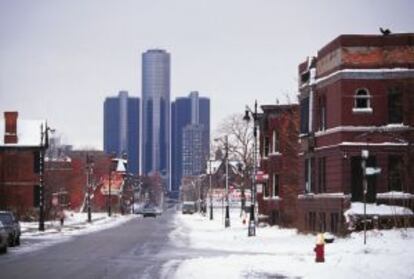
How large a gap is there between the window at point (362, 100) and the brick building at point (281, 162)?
2001 cm

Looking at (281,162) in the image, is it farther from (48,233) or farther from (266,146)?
(48,233)

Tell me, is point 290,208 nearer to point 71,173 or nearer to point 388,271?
point 388,271

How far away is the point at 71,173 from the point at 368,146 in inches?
3995

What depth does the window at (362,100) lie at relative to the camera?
1770 inches

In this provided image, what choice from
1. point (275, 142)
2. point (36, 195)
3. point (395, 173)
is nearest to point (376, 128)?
point (395, 173)

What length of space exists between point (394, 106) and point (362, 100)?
1.64 metres

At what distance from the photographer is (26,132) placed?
102 m

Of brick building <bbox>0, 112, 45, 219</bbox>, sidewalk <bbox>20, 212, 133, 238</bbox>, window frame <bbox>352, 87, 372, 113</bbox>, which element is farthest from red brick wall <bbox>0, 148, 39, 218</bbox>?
window frame <bbox>352, 87, 372, 113</bbox>

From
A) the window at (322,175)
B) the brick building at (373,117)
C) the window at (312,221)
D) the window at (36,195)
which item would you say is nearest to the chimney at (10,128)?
the window at (36,195)

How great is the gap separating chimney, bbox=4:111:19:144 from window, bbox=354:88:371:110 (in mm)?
62219

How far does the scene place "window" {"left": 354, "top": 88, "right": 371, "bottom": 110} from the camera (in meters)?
45.0

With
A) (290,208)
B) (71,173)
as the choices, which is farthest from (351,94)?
(71,173)

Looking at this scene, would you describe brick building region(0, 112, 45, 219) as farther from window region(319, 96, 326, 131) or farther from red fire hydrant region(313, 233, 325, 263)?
red fire hydrant region(313, 233, 325, 263)

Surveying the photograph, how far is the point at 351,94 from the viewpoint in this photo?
45031 mm
